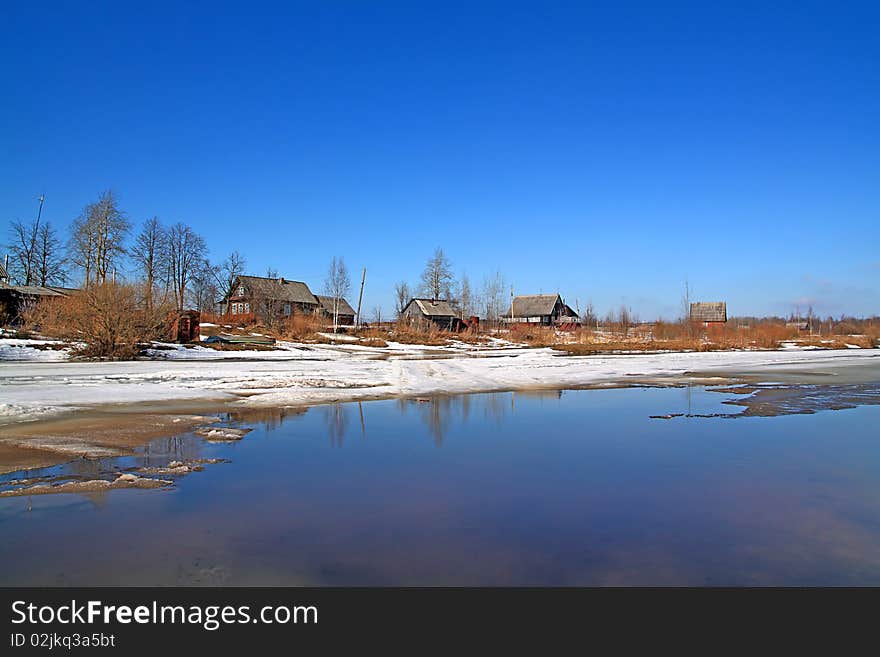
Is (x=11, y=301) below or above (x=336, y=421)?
above

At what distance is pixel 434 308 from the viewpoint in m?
69.4

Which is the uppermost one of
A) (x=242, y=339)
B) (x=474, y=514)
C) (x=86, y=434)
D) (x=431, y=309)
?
(x=431, y=309)

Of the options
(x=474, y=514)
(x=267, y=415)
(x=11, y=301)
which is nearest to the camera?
(x=474, y=514)

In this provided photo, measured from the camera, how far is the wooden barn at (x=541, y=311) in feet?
265

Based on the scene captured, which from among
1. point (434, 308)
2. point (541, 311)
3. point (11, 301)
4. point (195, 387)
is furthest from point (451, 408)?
point (541, 311)

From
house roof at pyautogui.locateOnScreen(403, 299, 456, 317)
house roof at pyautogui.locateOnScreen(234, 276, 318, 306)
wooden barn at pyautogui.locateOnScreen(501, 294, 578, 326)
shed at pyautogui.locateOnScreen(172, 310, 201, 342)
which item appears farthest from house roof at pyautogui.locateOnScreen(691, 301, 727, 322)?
shed at pyautogui.locateOnScreen(172, 310, 201, 342)

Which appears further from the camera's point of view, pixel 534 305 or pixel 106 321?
pixel 534 305

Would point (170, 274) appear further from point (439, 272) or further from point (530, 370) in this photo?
point (530, 370)

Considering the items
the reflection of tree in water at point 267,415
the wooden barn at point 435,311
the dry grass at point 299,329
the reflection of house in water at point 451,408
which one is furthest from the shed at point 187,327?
the wooden barn at point 435,311

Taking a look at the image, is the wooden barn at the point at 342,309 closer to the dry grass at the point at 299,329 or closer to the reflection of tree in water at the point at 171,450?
the dry grass at the point at 299,329

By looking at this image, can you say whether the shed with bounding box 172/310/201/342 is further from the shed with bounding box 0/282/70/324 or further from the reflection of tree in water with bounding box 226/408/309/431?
the reflection of tree in water with bounding box 226/408/309/431

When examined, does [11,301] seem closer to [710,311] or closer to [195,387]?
[195,387]

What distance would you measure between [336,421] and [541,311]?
241ft

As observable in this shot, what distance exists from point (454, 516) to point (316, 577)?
152 centimetres
